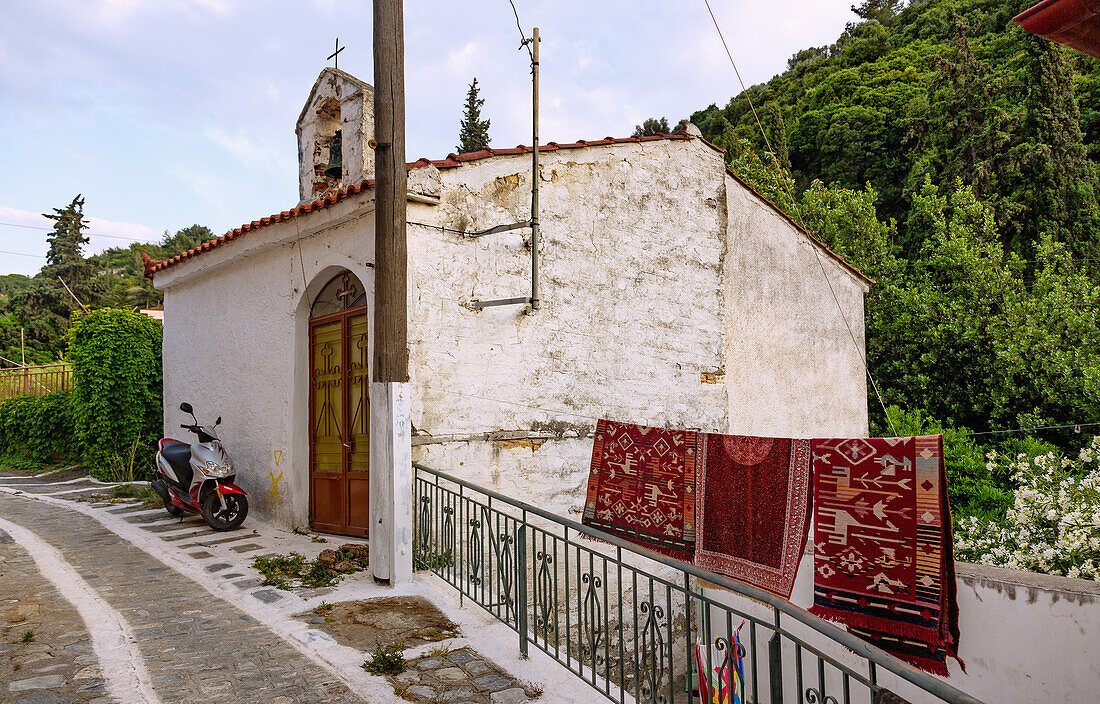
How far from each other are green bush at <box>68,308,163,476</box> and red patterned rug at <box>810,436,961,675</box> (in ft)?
35.2

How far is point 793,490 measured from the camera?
4.60 metres

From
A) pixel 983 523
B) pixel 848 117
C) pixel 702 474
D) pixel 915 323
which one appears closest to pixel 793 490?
pixel 702 474

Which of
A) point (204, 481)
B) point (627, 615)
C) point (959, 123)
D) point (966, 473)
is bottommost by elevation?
point (627, 615)

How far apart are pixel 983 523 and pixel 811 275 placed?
4.17m

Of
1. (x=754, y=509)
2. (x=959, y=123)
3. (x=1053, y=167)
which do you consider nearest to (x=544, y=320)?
(x=754, y=509)

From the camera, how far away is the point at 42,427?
13.8 metres

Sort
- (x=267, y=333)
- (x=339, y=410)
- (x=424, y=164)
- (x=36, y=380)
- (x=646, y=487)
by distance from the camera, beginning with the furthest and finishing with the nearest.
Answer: (x=36, y=380)
(x=267, y=333)
(x=339, y=410)
(x=424, y=164)
(x=646, y=487)

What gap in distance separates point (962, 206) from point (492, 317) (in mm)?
12995

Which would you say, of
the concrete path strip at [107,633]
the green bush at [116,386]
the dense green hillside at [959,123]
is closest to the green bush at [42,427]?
the green bush at [116,386]

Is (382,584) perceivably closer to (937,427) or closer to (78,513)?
(78,513)

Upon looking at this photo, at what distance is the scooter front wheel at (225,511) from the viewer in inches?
287

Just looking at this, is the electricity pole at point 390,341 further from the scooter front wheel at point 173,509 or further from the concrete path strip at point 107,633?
the scooter front wheel at point 173,509

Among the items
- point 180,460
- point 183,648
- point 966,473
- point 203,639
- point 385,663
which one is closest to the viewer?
point 385,663

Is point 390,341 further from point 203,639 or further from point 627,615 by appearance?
point 627,615
